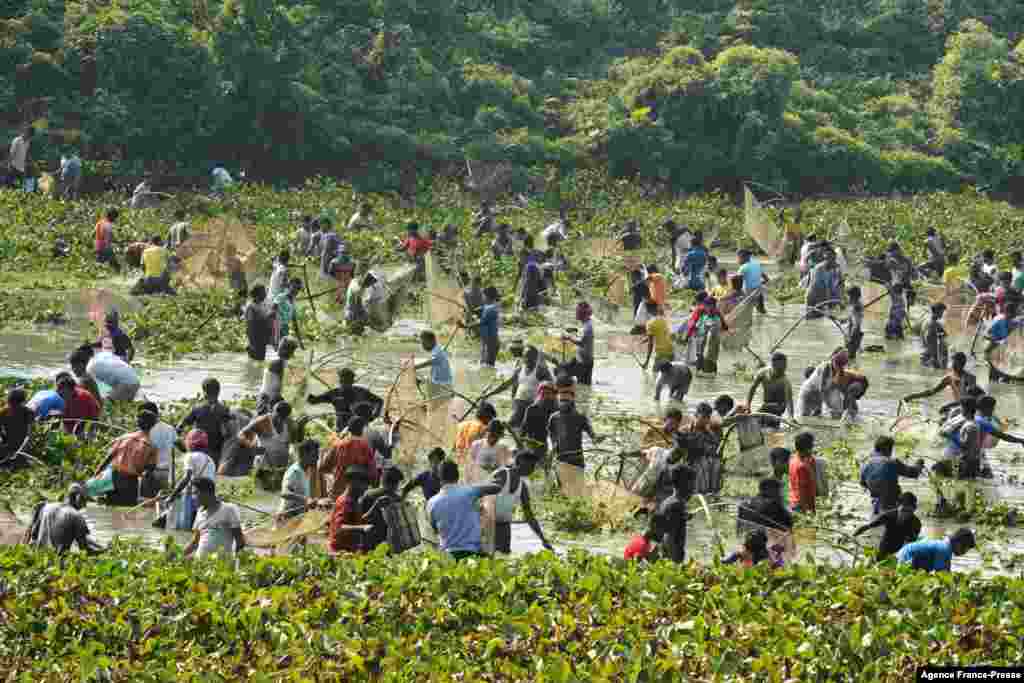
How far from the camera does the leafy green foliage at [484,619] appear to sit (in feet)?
41.3

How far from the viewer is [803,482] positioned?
17.2 m

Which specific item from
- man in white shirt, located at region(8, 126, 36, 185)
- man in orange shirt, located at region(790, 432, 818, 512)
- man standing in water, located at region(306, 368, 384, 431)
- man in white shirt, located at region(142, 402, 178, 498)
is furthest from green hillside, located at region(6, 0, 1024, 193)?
man in orange shirt, located at region(790, 432, 818, 512)

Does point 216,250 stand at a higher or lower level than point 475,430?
higher

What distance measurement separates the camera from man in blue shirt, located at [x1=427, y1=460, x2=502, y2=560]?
15.3 metres

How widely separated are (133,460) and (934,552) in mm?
6837

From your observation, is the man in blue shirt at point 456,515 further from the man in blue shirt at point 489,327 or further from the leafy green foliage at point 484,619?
the man in blue shirt at point 489,327

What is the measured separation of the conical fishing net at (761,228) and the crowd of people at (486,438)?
7.76ft

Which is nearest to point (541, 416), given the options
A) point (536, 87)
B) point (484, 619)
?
point (484, 619)

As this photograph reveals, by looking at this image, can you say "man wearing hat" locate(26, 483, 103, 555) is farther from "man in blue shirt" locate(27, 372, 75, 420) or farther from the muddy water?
"man in blue shirt" locate(27, 372, 75, 420)

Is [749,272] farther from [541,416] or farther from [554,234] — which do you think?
[541,416]

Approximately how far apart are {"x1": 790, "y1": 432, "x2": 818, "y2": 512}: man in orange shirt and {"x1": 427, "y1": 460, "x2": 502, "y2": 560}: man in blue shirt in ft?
10.4

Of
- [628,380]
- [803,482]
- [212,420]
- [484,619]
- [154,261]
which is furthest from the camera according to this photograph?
[154,261]

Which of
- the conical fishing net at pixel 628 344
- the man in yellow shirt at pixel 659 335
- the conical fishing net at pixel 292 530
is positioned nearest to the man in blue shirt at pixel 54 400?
the conical fishing net at pixel 292 530

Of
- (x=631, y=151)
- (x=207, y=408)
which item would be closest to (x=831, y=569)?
(x=207, y=408)
